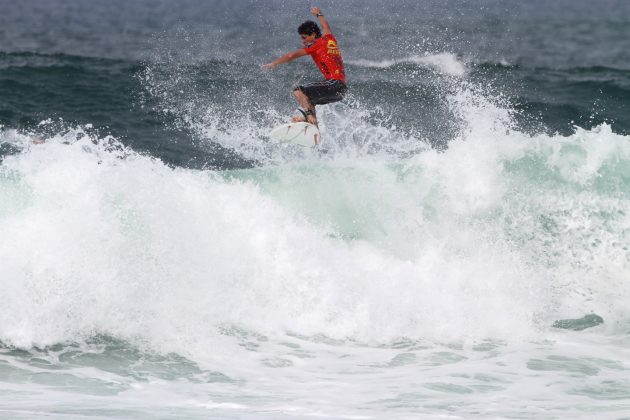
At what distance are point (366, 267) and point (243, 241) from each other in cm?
174

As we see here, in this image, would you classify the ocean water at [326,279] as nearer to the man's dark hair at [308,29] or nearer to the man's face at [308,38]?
the man's face at [308,38]

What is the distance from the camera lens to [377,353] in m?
9.13

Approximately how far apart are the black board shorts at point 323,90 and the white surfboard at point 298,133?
1.29 ft

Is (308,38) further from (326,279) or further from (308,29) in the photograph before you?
(326,279)

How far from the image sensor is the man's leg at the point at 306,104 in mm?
11500

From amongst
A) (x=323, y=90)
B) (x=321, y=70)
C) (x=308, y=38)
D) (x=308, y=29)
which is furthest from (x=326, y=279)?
(x=308, y=29)

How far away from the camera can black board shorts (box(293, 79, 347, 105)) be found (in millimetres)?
11516

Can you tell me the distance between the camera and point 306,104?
37.9 feet

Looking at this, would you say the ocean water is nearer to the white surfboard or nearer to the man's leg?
the white surfboard

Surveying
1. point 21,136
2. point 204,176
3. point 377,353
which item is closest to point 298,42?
point 21,136

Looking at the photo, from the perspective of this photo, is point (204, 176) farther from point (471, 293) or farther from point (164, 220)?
point (471, 293)

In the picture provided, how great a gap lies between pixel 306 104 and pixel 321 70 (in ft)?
1.70

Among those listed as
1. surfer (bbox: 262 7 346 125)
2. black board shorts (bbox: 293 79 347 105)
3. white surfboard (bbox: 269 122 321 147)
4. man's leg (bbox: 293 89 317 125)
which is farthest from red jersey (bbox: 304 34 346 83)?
white surfboard (bbox: 269 122 321 147)

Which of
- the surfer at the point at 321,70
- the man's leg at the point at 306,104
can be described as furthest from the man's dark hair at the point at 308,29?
the man's leg at the point at 306,104
